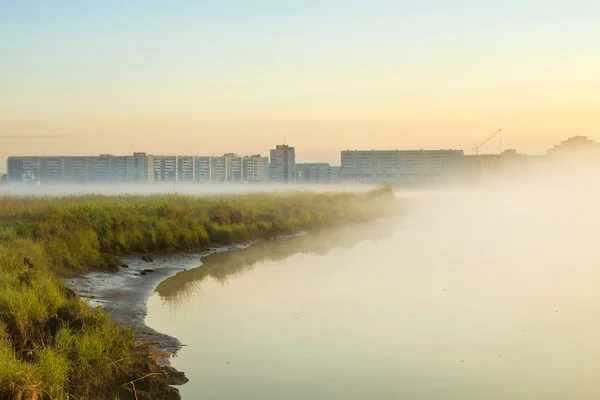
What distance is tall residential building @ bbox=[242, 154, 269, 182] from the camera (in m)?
177

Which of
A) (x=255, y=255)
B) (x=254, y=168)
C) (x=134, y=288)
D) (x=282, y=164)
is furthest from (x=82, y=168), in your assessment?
(x=134, y=288)

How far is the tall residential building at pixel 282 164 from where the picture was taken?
172 metres

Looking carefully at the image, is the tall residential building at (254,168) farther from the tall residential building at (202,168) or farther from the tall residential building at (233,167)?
the tall residential building at (202,168)

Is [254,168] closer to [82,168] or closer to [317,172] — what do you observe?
[317,172]

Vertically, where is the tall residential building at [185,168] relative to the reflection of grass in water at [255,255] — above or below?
above

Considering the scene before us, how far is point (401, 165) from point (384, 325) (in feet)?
541

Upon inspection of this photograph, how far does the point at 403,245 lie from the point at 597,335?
16.5 m

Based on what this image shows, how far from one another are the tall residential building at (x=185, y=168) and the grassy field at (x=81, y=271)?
138 metres

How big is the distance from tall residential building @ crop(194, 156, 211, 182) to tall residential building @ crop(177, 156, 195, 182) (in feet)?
3.20

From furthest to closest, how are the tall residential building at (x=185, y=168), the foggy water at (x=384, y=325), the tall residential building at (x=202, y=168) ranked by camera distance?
the tall residential building at (x=202, y=168)
the tall residential building at (x=185, y=168)
the foggy water at (x=384, y=325)

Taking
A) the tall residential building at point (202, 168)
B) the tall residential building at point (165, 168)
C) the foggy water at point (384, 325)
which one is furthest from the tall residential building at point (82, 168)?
the foggy water at point (384, 325)

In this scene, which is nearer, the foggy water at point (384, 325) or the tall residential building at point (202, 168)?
the foggy water at point (384, 325)

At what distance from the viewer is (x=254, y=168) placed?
180 metres

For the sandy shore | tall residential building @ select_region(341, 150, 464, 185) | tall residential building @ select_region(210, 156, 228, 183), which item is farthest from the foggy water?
tall residential building @ select_region(210, 156, 228, 183)
